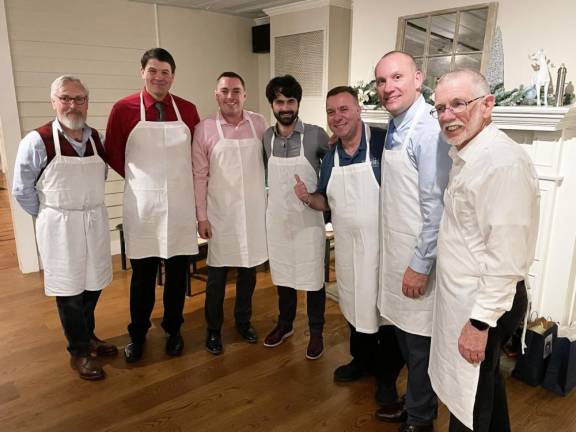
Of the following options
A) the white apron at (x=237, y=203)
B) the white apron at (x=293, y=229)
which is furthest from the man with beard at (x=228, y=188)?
the white apron at (x=293, y=229)

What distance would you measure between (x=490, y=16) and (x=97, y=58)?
119 inches

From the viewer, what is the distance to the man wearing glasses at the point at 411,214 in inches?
64.6

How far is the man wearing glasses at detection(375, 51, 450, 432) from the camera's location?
5.38 ft

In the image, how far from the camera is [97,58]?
3.95 metres

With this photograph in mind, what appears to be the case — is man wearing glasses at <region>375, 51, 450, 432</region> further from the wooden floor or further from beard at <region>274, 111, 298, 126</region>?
beard at <region>274, 111, 298, 126</region>

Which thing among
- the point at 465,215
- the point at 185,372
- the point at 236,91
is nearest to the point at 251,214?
the point at 236,91

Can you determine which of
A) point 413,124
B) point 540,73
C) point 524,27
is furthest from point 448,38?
point 413,124

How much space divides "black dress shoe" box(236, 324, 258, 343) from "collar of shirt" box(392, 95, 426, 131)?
5.13 feet

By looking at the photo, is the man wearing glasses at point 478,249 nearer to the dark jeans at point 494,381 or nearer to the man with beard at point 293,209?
the dark jeans at point 494,381

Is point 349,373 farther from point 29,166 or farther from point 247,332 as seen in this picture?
point 29,166

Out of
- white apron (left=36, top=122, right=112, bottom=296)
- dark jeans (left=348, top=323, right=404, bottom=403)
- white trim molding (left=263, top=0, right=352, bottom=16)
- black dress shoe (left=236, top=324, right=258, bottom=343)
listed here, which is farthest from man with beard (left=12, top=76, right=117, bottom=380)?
white trim molding (left=263, top=0, right=352, bottom=16)

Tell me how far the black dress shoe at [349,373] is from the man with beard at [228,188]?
27.1 inches

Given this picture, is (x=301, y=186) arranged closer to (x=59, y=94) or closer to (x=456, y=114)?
(x=456, y=114)

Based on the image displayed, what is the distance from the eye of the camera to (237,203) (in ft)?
8.19
